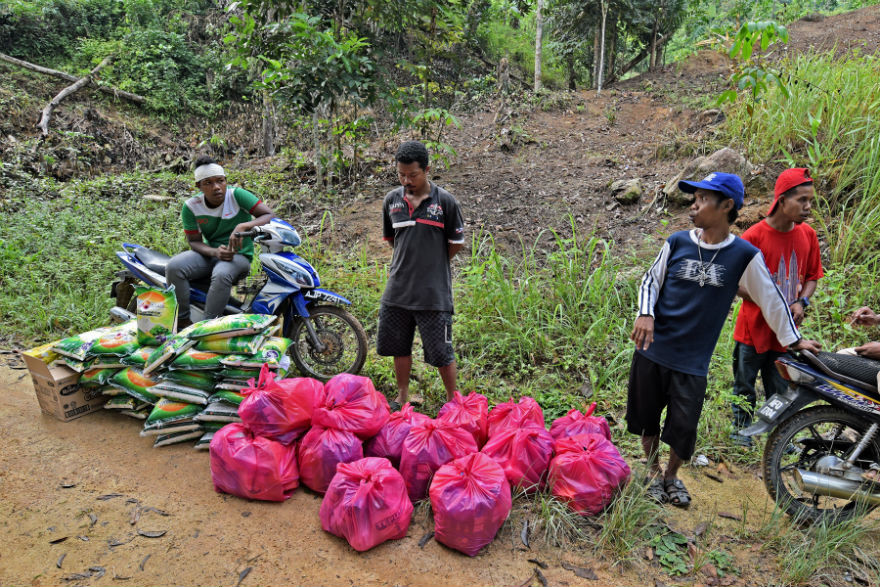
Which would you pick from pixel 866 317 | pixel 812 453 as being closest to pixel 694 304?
pixel 866 317

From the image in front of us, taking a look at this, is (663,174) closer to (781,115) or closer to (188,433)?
(781,115)

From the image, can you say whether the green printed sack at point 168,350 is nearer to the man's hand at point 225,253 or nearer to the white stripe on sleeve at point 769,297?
the man's hand at point 225,253

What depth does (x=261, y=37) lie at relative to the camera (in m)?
6.79

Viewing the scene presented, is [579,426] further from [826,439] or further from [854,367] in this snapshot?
[854,367]

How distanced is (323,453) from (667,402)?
1.87 metres

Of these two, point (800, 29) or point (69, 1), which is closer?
point (69, 1)

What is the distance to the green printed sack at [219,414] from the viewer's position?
3.16 metres

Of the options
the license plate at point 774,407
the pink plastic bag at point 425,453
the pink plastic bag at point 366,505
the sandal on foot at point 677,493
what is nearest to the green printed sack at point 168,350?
the pink plastic bag at point 366,505

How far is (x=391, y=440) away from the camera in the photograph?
2.83 meters

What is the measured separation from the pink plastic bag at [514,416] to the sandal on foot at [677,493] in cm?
76

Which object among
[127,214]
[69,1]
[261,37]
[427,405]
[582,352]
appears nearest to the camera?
[427,405]

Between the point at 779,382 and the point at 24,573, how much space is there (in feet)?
13.4

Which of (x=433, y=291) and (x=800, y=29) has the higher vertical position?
(x=800, y=29)

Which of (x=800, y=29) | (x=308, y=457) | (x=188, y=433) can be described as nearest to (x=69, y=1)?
(x=188, y=433)
